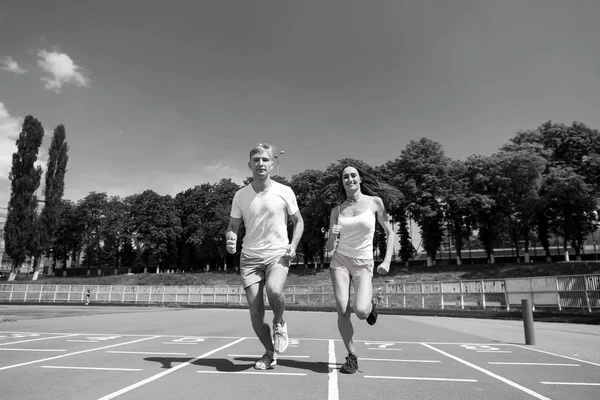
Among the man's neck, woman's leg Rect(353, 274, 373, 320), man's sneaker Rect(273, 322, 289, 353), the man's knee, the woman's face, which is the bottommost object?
man's sneaker Rect(273, 322, 289, 353)

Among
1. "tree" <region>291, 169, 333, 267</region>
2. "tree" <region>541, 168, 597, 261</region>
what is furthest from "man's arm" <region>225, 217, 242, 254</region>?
"tree" <region>291, 169, 333, 267</region>

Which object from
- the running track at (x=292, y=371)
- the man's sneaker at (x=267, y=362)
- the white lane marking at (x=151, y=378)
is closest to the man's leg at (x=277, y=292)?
the man's sneaker at (x=267, y=362)

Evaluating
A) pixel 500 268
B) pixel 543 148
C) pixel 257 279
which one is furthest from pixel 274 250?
pixel 543 148

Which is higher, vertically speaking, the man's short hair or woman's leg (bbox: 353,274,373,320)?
the man's short hair

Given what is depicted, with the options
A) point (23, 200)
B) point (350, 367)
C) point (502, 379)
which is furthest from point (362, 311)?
point (23, 200)

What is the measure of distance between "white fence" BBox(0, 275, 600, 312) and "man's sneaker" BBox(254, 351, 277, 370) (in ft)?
53.3

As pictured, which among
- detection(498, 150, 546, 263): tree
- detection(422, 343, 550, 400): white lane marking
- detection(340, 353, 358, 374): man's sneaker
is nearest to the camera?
detection(422, 343, 550, 400): white lane marking

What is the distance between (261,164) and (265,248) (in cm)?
103

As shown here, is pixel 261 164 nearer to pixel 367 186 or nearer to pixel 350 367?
pixel 367 186

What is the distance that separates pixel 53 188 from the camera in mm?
58781

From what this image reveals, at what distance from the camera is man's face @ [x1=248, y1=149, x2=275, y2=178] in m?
4.93

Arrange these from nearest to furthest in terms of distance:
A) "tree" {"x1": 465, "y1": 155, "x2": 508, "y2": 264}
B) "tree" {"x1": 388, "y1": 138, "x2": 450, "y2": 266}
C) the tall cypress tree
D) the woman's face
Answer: the woman's face, "tree" {"x1": 465, "y1": 155, "x2": 508, "y2": 264}, "tree" {"x1": 388, "y1": 138, "x2": 450, "y2": 266}, the tall cypress tree

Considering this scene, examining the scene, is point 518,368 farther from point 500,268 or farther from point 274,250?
point 500,268

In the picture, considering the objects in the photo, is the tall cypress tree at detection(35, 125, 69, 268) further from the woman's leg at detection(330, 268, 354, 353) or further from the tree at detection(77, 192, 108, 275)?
the woman's leg at detection(330, 268, 354, 353)
